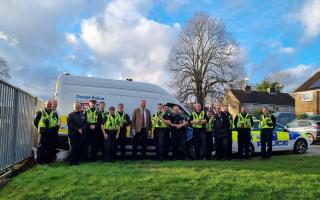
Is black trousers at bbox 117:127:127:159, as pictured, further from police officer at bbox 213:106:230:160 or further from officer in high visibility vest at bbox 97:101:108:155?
police officer at bbox 213:106:230:160

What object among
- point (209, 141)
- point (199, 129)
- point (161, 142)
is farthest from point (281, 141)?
point (161, 142)

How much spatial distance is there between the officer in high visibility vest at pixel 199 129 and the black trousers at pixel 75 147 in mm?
3425

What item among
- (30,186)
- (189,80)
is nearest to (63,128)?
(30,186)

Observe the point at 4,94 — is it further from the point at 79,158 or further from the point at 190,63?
the point at 190,63

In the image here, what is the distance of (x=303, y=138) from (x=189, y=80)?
3283 cm

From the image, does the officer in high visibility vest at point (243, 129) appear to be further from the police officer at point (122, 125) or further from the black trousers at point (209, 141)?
the police officer at point (122, 125)

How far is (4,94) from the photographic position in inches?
336

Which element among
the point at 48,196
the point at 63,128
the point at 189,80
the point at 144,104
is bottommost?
the point at 48,196

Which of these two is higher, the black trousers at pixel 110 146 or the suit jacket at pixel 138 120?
the suit jacket at pixel 138 120

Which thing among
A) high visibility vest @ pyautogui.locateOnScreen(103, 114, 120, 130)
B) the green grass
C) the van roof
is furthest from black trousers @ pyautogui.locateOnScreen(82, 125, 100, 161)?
the green grass

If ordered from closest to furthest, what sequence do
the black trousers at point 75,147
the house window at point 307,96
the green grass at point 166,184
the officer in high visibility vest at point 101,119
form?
the green grass at point 166,184 → the black trousers at point 75,147 → the officer in high visibility vest at point 101,119 → the house window at point 307,96

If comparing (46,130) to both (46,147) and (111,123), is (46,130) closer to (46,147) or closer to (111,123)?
(46,147)

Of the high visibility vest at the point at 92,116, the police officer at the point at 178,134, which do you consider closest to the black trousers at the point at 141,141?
the police officer at the point at 178,134

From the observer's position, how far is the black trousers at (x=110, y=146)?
11.0 meters
